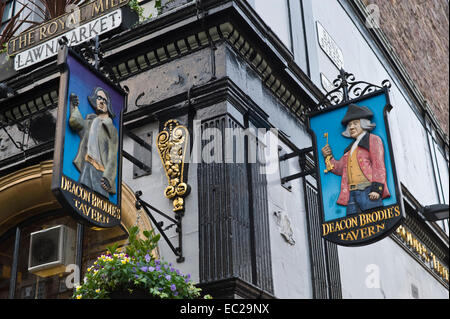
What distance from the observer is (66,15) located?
1155cm

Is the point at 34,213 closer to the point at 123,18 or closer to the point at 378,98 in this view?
the point at 123,18

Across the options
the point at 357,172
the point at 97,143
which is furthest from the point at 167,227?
the point at 357,172

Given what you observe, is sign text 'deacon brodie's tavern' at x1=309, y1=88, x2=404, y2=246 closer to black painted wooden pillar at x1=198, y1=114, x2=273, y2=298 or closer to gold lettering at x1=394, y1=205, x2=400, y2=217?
gold lettering at x1=394, y1=205, x2=400, y2=217

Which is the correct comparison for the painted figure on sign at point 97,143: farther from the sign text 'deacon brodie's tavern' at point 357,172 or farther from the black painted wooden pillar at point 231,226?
the sign text 'deacon brodie's tavern' at point 357,172

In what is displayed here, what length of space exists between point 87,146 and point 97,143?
0.77 feet

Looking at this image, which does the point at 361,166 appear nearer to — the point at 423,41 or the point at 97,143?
the point at 97,143

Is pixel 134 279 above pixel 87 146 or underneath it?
underneath

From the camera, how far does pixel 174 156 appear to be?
9695 mm

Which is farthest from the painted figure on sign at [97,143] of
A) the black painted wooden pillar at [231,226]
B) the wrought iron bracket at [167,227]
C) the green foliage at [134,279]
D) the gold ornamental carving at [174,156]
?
the black painted wooden pillar at [231,226]

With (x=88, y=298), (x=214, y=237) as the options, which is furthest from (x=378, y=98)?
(x=88, y=298)

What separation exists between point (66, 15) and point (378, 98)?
5018mm

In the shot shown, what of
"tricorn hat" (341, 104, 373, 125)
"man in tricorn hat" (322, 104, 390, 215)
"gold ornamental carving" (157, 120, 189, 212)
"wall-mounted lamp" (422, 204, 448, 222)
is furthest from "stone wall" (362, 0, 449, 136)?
"gold ornamental carving" (157, 120, 189, 212)

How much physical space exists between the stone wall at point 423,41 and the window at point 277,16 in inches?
219
